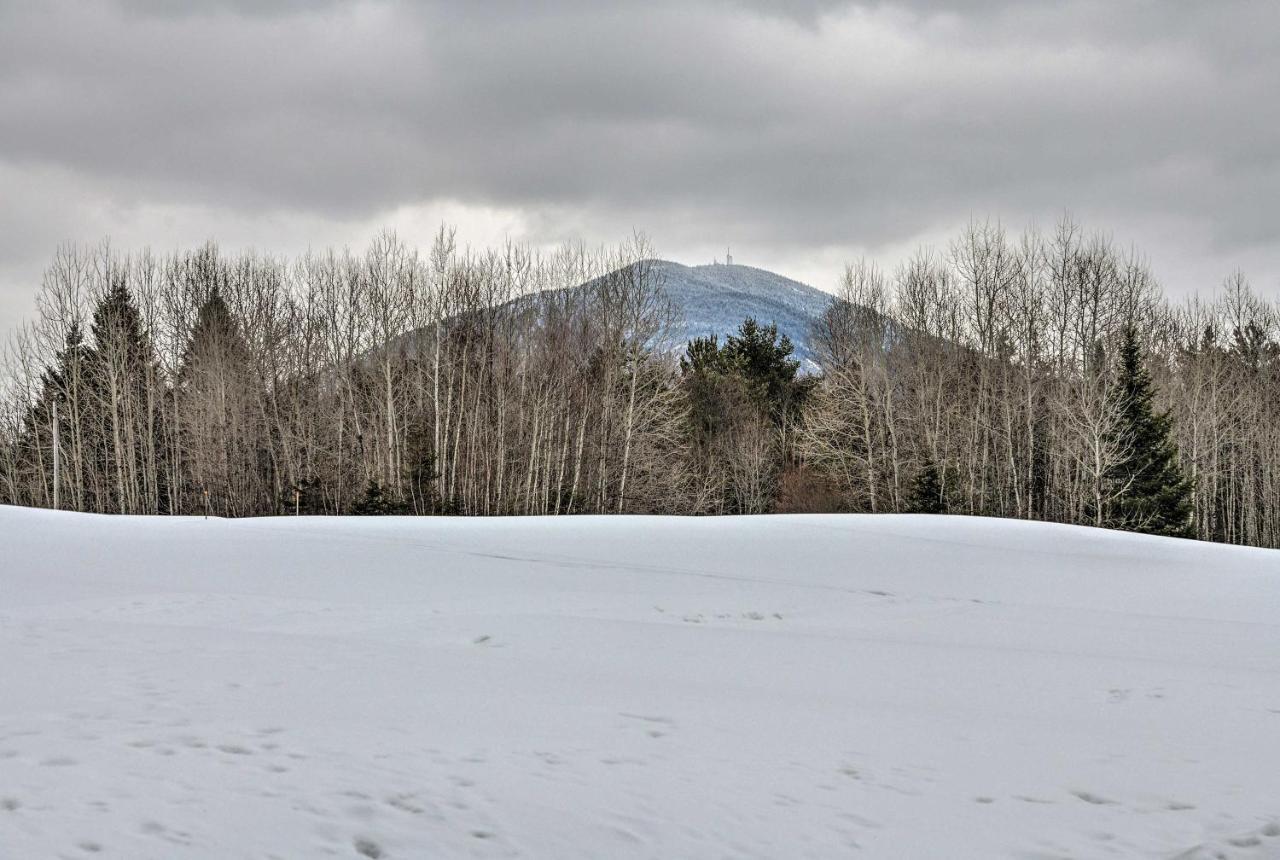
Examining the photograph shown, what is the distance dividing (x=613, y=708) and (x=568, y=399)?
29.7m

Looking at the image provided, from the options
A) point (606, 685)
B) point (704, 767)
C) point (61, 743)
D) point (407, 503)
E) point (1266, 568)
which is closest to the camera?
point (61, 743)

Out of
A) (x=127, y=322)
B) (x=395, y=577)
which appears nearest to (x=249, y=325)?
(x=127, y=322)

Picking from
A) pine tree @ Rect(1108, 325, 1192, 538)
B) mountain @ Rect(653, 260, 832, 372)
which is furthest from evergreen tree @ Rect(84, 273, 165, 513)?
mountain @ Rect(653, 260, 832, 372)

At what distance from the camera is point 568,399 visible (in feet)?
114

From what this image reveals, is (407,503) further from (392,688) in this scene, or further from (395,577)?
(392,688)

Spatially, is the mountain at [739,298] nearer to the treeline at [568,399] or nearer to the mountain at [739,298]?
the mountain at [739,298]

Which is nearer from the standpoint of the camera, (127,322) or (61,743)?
(61,743)

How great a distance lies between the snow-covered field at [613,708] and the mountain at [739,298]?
482 ft

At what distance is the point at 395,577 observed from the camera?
33.5 ft

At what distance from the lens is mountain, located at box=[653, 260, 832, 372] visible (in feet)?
538

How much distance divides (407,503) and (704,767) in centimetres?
2881

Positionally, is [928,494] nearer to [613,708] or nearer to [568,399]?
[568,399]

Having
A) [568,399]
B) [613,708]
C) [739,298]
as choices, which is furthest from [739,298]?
[613,708]

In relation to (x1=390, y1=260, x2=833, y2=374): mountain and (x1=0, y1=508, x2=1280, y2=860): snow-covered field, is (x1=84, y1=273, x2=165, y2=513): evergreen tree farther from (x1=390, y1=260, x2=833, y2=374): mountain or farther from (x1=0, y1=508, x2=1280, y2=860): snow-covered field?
(x1=390, y1=260, x2=833, y2=374): mountain
